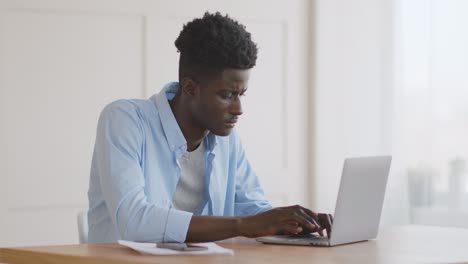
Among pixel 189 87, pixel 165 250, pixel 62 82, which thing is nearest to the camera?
pixel 165 250

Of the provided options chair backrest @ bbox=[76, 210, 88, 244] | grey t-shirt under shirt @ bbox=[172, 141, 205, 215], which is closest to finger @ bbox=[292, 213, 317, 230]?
grey t-shirt under shirt @ bbox=[172, 141, 205, 215]

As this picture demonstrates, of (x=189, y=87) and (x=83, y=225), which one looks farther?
(x=83, y=225)

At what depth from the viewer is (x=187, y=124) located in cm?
238

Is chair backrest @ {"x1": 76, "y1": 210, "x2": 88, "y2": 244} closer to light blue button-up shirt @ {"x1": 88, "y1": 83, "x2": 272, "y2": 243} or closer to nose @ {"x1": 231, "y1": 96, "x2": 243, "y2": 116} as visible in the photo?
light blue button-up shirt @ {"x1": 88, "y1": 83, "x2": 272, "y2": 243}

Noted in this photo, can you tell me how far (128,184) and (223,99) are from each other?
0.35 meters

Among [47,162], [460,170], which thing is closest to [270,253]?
[47,162]

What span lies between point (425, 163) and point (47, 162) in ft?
5.46

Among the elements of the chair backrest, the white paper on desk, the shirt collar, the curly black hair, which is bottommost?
the chair backrest

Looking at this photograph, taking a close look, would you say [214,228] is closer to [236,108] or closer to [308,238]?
[308,238]

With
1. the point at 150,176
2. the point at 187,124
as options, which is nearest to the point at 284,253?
the point at 150,176

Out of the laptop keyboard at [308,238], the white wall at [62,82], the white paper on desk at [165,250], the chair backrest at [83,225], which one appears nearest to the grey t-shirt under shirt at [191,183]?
the chair backrest at [83,225]

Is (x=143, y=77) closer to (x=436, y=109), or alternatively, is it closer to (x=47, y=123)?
(x=47, y=123)

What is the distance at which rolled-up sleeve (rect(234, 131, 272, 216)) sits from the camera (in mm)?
2512

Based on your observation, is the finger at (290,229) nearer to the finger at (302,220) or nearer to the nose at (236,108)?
the finger at (302,220)
